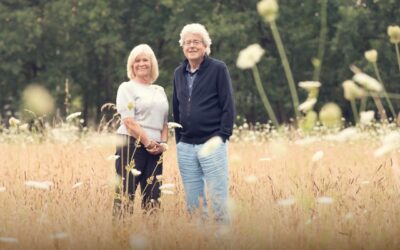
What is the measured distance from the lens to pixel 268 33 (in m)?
32.4

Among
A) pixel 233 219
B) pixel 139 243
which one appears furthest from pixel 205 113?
pixel 139 243

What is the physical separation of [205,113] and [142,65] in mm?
599

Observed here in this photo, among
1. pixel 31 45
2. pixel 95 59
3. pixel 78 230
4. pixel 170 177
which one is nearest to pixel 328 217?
pixel 78 230

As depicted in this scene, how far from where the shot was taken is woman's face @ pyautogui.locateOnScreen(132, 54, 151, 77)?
5734 millimetres

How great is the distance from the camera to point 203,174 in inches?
226

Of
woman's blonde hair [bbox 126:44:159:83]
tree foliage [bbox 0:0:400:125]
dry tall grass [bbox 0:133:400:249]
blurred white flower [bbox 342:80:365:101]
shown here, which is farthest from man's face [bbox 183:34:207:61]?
tree foliage [bbox 0:0:400:125]

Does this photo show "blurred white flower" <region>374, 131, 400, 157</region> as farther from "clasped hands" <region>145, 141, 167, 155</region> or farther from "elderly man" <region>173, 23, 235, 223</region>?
"clasped hands" <region>145, 141, 167, 155</region>

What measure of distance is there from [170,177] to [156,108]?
1.77 meters

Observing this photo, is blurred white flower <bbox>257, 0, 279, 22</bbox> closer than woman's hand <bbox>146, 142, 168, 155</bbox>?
Yes

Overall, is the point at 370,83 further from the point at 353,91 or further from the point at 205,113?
the point at 205,113

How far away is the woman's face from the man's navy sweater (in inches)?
14.9

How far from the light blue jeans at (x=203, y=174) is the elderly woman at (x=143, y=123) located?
0.19m

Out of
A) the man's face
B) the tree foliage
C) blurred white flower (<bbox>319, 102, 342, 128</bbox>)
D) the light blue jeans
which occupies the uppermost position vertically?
the tree foliage

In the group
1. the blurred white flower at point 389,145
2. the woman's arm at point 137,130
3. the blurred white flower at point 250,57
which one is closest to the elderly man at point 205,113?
the woman's arm at point 137,130
